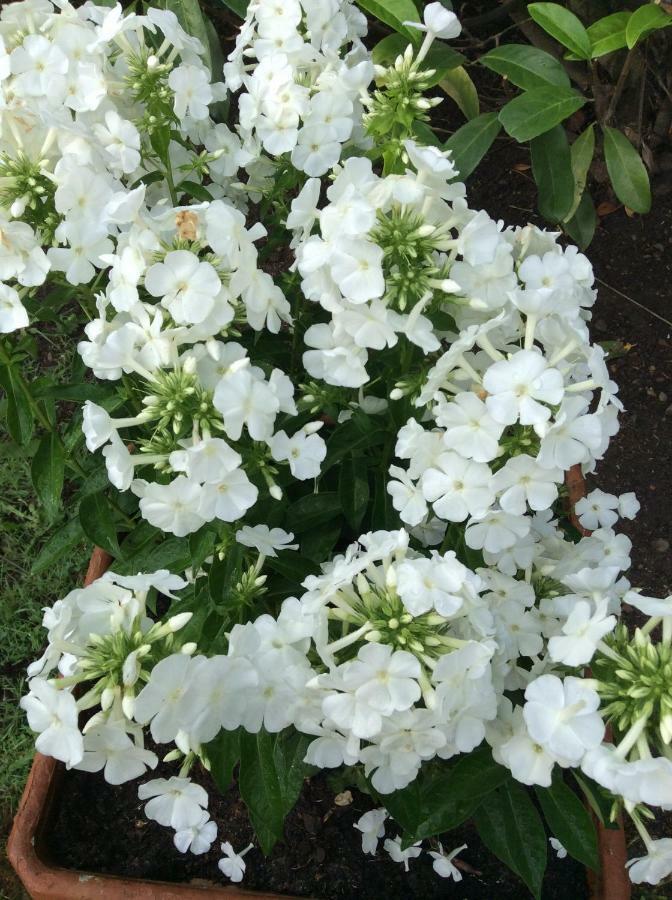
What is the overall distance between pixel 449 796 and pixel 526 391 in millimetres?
561

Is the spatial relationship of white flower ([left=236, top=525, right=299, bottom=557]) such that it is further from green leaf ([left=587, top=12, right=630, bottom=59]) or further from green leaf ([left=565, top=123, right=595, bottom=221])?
green leaf ([left=565, top=123, right=595, bottom=221])

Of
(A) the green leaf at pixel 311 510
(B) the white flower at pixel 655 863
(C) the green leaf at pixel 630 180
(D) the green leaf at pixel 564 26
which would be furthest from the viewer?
(C) the green leaf at pixel 630 180

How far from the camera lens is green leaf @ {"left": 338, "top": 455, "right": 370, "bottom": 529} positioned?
138 centimetres

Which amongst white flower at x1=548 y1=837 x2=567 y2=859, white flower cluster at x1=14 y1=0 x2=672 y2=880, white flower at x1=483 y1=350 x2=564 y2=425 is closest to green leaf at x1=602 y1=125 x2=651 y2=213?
white flower cluster at x1=14 y1=0 x2=672 y2=880

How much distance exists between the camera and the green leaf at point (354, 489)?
54.4 inches

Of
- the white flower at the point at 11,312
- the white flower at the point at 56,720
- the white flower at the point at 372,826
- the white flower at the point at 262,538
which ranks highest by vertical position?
the white flower at the point at 11,312

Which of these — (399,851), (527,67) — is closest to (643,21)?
(527,67)

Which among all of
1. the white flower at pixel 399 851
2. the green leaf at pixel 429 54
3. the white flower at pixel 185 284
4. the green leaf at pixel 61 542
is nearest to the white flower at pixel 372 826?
the white flower at pixel 399 851

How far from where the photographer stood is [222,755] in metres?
1.20

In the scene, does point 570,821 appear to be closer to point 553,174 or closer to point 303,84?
point 303,84

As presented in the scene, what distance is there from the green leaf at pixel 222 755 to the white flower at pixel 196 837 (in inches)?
19.0

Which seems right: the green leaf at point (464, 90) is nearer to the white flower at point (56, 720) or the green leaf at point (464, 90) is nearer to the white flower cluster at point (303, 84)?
the white flower cluster at point (303, 84)

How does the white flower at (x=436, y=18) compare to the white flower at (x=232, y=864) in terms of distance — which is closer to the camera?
the white flower at (x=436, y=18)

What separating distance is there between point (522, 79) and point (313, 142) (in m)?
0.71
